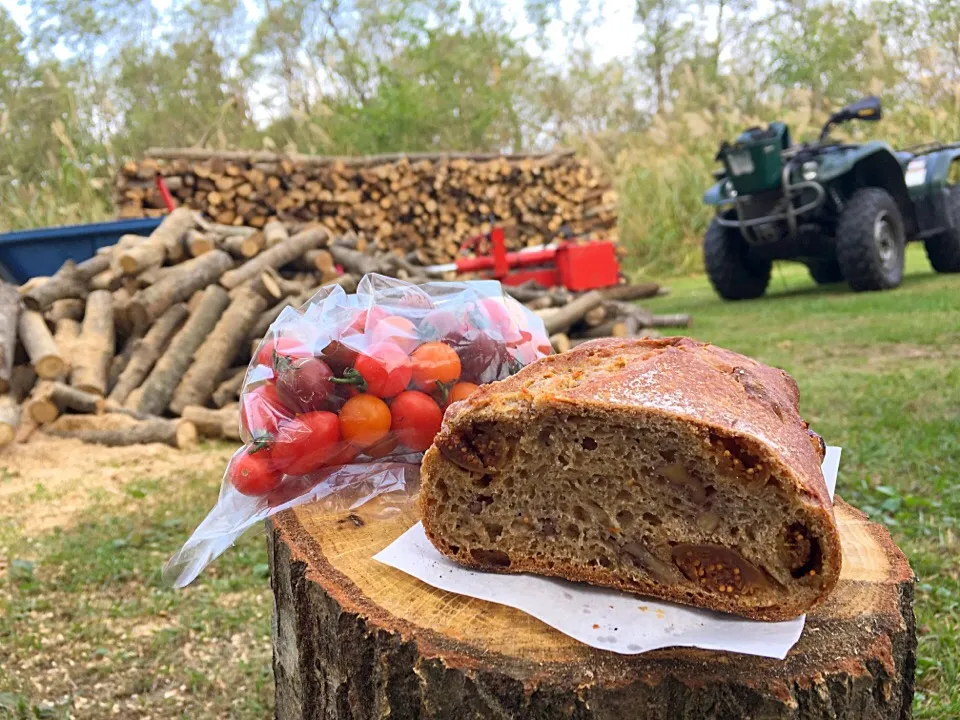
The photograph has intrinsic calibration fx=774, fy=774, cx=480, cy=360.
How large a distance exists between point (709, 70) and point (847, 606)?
19451 mm

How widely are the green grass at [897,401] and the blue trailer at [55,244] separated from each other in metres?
4.74

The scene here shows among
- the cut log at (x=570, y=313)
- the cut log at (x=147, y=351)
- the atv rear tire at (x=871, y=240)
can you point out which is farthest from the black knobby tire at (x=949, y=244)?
the cut log at (x=147, y=351)

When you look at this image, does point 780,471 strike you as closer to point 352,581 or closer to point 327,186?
point 352,581

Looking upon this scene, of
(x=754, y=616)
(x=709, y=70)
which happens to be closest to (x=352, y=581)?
(x=754, y=616)

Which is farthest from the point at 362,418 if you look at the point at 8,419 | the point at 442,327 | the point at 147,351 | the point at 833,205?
the point at 833,205

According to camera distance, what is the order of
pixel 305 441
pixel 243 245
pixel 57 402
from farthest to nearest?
pixel 243 245
pixel 57 402
pixel 305 441

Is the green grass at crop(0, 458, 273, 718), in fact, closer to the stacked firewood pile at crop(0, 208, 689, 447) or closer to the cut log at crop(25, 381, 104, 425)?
the stacked firewood pile at crop(0, 208, 689, 447)

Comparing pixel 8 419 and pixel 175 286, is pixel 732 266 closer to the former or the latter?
pixel 175 286

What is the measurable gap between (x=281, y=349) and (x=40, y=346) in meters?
3.82

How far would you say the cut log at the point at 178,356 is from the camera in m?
4.73

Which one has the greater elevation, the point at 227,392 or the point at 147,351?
the point at 147,351

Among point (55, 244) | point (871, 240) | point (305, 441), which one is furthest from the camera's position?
point (871, 240)

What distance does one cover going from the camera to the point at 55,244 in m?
6.21

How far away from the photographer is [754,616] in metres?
1.09
